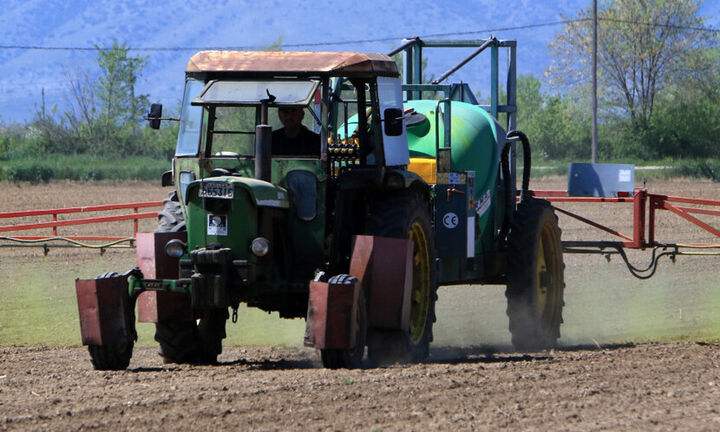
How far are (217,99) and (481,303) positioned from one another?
7.77 metres

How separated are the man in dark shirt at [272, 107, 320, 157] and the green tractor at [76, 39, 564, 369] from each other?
12 millimetres

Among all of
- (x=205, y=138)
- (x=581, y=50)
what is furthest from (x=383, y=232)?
(x=581, y=50)

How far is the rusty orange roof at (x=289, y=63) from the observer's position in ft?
30.9

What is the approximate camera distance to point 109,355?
9.35m

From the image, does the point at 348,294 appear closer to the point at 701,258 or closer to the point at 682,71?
the point at 701,258

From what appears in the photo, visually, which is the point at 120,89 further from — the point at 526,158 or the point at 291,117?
the point at 291,117

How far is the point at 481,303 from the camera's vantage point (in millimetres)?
16438

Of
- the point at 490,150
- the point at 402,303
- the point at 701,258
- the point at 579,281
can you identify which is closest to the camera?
the point at 402,303

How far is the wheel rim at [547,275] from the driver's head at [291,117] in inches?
167

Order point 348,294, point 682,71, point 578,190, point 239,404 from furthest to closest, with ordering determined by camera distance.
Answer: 1. point 682,71
2. point 578,190
3. point 348,294
4. point 239,404

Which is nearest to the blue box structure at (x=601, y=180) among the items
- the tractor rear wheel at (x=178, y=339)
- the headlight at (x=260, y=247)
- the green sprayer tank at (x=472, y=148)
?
the green sprayer tank at (x=472, y=148)

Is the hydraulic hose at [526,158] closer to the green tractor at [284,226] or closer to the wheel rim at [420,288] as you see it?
the green tractor at [284,226]

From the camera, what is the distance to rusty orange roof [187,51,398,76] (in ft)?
30.9

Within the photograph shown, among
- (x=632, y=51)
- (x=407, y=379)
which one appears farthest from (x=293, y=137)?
(x=632, y=51)
